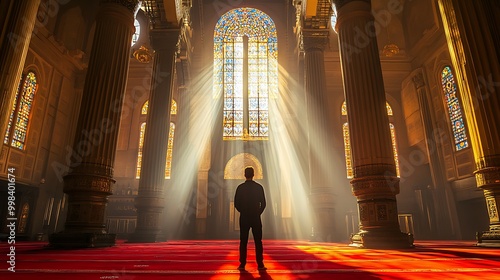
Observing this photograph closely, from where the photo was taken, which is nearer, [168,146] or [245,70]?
[168,146]

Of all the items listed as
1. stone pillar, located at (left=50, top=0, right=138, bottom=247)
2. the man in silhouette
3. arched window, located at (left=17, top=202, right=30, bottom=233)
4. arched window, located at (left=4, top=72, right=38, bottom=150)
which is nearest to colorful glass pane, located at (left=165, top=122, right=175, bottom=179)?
arched window, located at (left=17, top=202, right=30, bottom=233)

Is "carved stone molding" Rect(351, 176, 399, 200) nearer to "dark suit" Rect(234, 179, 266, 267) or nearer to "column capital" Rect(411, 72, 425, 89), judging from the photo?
"dark suit" Rect(234, 179, 266, 267)

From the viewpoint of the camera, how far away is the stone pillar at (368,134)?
5105 millimetres

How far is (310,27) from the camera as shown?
1064cm

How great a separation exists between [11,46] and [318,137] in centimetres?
Result: 784

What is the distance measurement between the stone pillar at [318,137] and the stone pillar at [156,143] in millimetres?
4622

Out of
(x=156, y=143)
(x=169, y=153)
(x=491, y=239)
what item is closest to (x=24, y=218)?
(x=169, y=153)

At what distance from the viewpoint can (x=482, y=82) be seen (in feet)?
18.8

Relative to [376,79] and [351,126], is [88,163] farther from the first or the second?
[376,79]

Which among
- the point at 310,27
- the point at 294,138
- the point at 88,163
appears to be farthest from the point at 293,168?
the point at 88,163

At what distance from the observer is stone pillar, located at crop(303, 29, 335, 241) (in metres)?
8.83

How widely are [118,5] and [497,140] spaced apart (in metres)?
8.17

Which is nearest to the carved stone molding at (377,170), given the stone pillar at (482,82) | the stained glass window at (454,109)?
the stone pillar at (482,82)

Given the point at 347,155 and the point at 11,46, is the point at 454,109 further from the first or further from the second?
the point at 11,46
